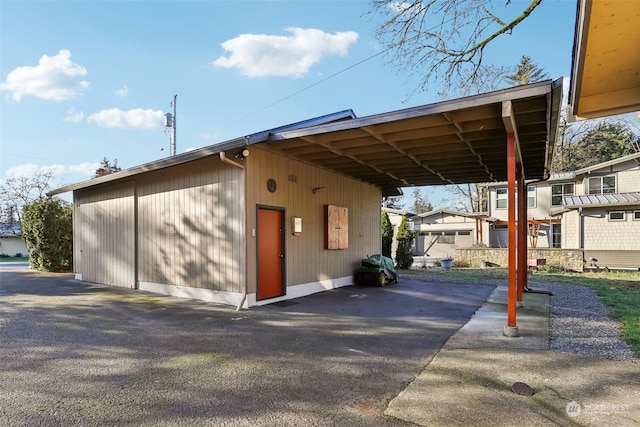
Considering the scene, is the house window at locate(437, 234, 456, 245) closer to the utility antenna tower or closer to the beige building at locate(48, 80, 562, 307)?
the beige building at locate(48, 80, 562, 307)

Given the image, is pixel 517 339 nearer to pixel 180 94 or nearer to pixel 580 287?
pixel 580 287

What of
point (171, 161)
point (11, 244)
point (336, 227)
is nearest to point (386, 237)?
point (336, 227)

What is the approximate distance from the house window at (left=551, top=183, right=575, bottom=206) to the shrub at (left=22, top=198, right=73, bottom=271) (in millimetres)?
22600

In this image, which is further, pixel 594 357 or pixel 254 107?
pixel 254 107

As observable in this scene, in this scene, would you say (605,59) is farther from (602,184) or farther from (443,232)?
(443,232)

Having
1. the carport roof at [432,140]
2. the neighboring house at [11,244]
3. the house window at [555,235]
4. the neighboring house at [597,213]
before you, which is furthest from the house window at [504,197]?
the neighboring house at [11,244]

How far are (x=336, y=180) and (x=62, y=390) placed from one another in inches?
282

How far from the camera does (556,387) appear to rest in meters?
2.98

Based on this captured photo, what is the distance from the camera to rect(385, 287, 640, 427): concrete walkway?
2.50 m

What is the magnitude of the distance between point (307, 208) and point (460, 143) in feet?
11.3

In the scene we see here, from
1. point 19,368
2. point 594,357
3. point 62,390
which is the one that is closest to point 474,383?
point 594,357

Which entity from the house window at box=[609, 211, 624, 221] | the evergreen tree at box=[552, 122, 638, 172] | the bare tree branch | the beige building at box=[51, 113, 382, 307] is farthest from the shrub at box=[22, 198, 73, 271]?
the evergreen tree at box=[552, 122, 638, 172]

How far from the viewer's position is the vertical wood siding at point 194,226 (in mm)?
6570

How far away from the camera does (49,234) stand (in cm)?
1243
